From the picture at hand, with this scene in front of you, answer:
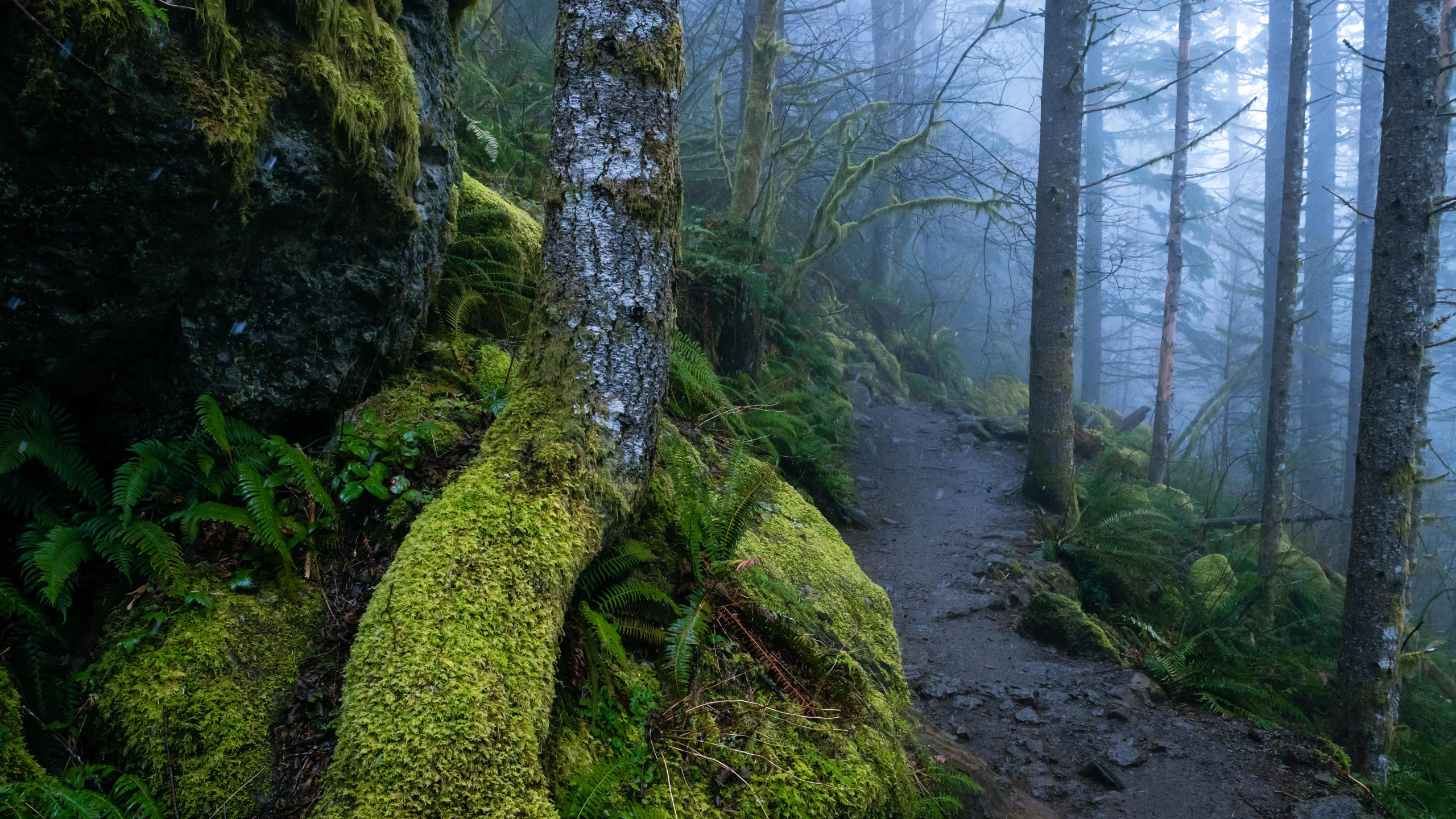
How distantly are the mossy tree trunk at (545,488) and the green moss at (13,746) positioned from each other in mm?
785

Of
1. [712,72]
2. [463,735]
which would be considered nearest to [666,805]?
[463,735]

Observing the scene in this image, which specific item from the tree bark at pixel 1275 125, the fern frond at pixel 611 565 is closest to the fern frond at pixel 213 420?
the fern frond at pixel 611 565

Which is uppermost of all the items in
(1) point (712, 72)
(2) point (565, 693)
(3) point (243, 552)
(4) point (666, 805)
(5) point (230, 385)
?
(1) point (712, 72)

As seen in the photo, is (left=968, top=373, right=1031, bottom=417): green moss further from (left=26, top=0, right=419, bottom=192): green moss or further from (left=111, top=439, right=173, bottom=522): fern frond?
(left=111, top=439, right=173, bottom=522): fern frond

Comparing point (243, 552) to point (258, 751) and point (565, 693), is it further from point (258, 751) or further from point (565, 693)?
point (565, 693)

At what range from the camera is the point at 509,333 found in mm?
4562

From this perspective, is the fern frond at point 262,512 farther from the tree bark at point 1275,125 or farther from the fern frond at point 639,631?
the tree bark at point 1275,125

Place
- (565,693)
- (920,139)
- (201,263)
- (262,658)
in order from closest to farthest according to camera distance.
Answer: (262,658), (565,693), (201,263), (920,139)

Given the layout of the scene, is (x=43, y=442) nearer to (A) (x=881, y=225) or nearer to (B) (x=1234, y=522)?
(B) (x=1234, y=522)

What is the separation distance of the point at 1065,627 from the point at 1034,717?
1.50 metres

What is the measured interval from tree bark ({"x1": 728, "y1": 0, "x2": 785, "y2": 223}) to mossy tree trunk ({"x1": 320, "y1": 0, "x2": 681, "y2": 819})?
7.43m

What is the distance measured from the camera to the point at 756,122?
1051 cm

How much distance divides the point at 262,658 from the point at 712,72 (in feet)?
54.4

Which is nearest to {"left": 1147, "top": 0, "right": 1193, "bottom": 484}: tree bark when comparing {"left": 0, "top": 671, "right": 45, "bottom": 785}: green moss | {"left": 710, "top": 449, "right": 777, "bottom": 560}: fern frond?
{"left": 710, "top": 449, "right": 777, "bottom": 560}: fern frond
